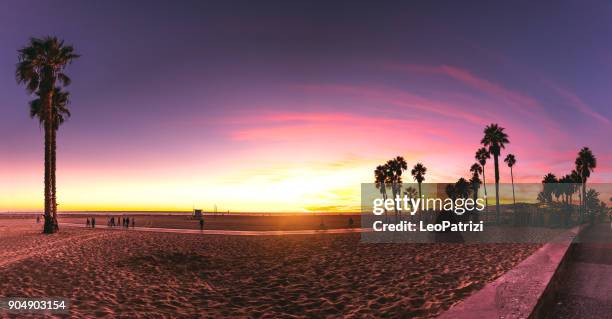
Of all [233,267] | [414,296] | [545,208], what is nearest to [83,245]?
[233,267]

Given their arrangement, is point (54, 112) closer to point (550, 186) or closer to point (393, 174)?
point (393, 174)

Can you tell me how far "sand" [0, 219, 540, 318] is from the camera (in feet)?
34.5

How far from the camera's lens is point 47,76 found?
33906 millimetres

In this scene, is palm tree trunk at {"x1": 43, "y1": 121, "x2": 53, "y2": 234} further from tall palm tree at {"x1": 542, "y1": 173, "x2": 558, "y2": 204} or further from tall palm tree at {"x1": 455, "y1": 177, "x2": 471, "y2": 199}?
tall palm tree at {"x1": 542, "y1": 173, "x2": 558, "y2": 204}

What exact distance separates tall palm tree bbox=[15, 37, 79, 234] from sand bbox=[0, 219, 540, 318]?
37.0 feet

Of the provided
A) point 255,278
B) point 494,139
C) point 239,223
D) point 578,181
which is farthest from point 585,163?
point 255,278

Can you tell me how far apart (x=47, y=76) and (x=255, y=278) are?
1162 inches

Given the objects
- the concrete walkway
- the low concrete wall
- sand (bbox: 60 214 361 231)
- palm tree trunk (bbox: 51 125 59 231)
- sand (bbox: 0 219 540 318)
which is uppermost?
palm tree trunk (bbox: 51 125 59 231)

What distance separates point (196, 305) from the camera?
38.5ft

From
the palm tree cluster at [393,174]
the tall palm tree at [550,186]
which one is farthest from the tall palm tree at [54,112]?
the tall palm tree at [550,186]

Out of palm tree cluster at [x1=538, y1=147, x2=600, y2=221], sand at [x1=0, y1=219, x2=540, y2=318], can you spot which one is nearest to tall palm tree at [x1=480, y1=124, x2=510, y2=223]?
palm tree cluster at [x1=538, y1=147, x2=600, y2=221]

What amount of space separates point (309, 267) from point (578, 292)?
10772 mm

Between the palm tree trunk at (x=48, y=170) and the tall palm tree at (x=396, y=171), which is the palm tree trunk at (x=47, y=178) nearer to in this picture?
the palm tree trunk at (x=48, y=170)

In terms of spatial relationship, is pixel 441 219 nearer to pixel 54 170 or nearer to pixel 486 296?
pixel 486 296
